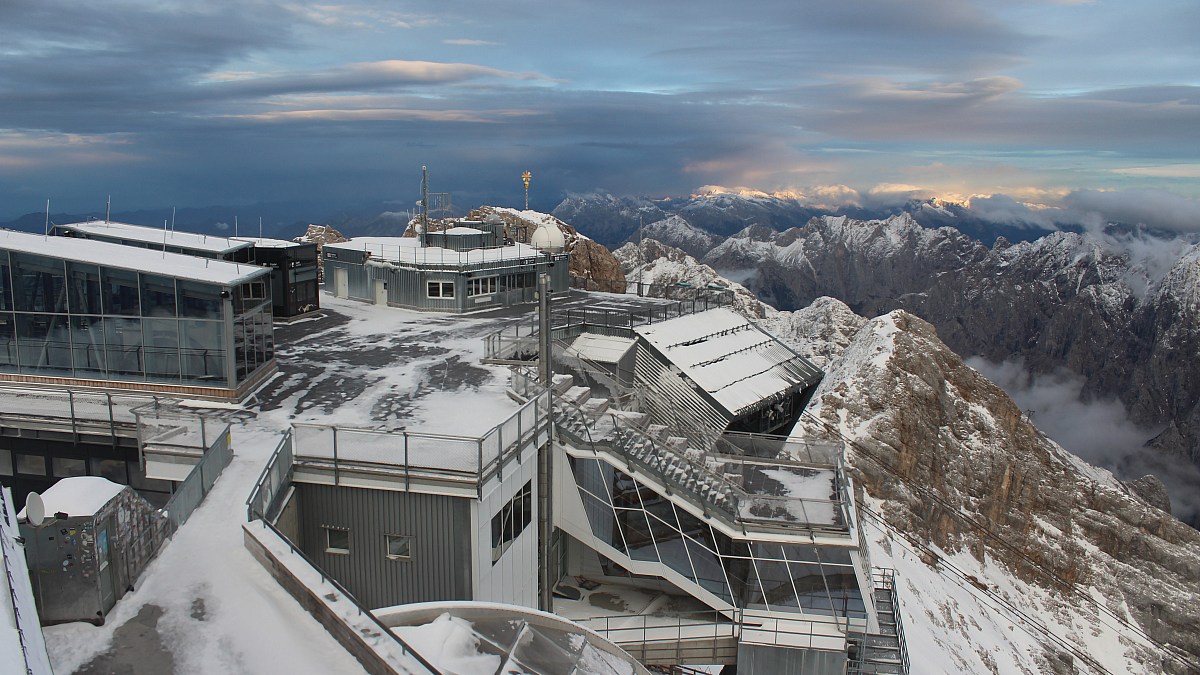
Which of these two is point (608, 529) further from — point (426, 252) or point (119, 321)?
point (426, 252)

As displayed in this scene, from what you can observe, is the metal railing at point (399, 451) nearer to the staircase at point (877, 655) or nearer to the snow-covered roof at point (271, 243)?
the staircase at point (877, 655)

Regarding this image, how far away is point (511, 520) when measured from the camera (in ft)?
64.5

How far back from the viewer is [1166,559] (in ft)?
186

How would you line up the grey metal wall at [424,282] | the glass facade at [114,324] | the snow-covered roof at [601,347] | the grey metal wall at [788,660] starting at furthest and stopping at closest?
the grey metal wall at [424,282], the snow-covered roof at [601,347], the glass facade at [114,324], the grey metal wall at [788,660]

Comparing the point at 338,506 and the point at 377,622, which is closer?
the point at 377,622

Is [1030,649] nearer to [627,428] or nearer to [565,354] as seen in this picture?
[565,354]

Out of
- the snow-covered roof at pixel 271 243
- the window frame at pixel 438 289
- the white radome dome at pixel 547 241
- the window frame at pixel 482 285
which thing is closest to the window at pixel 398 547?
the snow-covered roof at pixel 271 243

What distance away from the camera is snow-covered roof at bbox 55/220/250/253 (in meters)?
35.3

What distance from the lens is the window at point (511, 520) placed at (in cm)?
1889

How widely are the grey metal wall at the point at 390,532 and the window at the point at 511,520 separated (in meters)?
1.13

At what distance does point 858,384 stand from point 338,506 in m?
44.3

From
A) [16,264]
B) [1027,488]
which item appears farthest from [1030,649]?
[16,264]

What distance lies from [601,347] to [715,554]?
616 inches

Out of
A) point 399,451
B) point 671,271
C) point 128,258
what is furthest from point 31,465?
point 671,271
